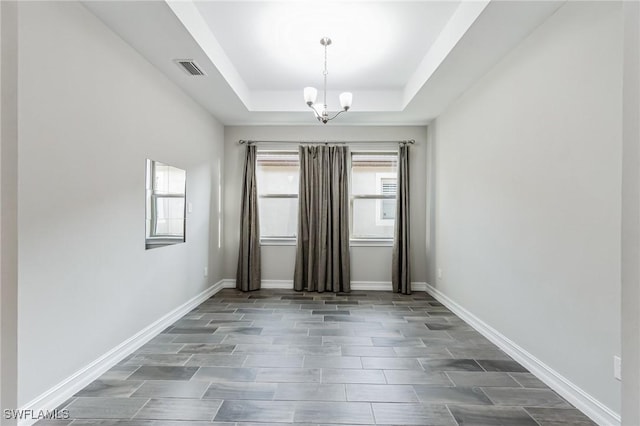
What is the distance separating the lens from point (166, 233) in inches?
128

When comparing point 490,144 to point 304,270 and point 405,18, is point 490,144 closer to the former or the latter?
point 405,18

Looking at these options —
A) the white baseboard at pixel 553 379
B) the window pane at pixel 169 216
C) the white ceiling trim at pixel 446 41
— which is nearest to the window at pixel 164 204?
the window pane at pixel 169 216

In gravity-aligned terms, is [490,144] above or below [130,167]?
above

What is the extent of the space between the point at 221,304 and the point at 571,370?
142 inches

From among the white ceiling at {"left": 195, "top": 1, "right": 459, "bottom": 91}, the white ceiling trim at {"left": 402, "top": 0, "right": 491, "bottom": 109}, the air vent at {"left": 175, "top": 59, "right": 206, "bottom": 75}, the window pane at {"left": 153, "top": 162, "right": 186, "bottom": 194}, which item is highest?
the white ceiling at {"left": 195, "top": 1, "right": 459, "bottom": 91}

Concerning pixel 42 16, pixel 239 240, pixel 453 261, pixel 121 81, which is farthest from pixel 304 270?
pixel 42 16

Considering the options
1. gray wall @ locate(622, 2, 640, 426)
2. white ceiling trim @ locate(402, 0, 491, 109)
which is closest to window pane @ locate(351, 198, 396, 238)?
white ceiling trim @ locate(402, 0, 491, 109)

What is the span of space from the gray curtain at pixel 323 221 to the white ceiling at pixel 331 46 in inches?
34.5

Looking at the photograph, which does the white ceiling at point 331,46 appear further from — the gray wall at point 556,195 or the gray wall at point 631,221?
the gray wall at point 631,221

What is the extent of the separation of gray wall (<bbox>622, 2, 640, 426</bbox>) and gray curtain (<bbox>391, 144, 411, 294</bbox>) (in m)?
3.90

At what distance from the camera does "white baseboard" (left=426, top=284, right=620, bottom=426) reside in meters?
1.79

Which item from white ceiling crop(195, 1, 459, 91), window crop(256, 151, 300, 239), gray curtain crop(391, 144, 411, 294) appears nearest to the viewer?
white ceiling crop(195, 1, 459, 91)

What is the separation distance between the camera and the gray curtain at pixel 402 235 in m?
4.81

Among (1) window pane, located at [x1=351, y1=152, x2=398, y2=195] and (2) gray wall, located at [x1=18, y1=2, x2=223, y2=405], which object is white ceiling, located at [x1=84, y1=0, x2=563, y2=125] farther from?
(1) window pane, located at [x1=351, y1=152, x2=398, y2=195]
